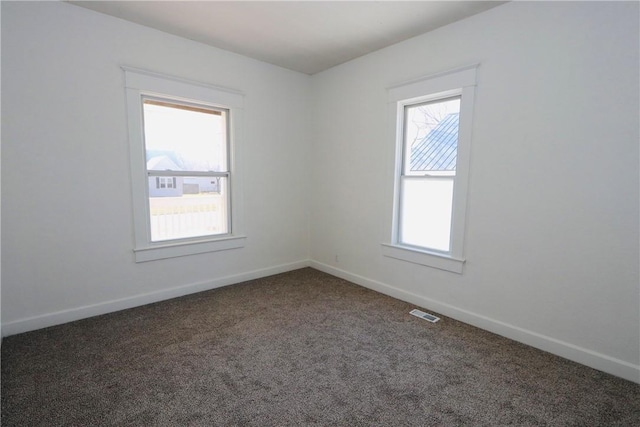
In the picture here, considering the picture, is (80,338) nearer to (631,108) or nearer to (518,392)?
(518,392)

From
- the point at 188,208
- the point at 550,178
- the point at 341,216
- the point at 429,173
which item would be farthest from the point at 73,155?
the point at 550,178

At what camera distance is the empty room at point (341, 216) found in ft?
6.43

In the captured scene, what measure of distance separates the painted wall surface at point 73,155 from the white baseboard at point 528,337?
231 centimetres

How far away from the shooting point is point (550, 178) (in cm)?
231

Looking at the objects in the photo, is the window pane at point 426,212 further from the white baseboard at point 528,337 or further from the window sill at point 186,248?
the window sill at point 186,248

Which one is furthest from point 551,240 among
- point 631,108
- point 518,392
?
point 518,392

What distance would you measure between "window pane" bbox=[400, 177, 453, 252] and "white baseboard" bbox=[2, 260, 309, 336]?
1942mm

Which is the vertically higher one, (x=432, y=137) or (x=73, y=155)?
(x=432, y=137)

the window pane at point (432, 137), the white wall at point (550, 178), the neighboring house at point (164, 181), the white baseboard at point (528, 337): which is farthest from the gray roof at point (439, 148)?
the neighboring house at point (164, 181)

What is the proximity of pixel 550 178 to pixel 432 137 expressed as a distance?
3.71 ft

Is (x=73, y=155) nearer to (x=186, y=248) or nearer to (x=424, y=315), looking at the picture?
(x=186, y=248)

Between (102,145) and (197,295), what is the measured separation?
177cm

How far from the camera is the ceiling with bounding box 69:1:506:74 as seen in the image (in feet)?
8.34

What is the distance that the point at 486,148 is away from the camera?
2.64 m
